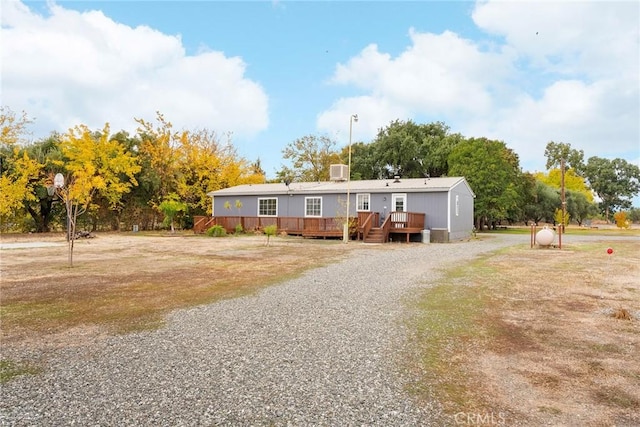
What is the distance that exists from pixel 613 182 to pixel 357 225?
61871 mm

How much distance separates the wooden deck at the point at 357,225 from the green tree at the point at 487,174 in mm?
11769

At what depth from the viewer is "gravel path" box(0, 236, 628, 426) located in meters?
2.83

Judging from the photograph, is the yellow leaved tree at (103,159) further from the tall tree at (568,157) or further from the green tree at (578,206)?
the tall tree at (568,157)

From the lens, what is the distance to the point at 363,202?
2161 centimetres

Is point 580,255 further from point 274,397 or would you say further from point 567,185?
point 567,185

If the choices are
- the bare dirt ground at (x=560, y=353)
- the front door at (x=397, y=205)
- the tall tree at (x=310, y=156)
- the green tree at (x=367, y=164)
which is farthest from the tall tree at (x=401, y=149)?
the bare dirt ground at (x=560, y=353)

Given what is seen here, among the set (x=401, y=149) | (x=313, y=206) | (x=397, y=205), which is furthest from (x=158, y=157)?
(x=401, y=149)

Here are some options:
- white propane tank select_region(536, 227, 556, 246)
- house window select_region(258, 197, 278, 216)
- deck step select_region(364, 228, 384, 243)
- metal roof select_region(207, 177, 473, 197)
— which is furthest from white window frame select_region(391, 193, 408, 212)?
house window select_region(258, 197, 278, 216)

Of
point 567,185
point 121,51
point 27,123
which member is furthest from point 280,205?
point 567,185

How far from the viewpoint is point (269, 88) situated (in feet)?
69.7

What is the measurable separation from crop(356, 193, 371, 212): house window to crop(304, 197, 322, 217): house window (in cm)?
233

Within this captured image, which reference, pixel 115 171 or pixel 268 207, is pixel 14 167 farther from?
pixel 268 207

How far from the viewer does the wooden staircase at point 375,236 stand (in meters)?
18.8

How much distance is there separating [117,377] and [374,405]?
89.8 inches
